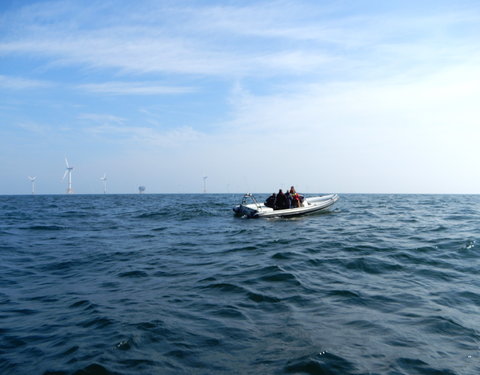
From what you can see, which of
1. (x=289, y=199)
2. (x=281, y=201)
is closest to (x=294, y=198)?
(x=289, y=199)

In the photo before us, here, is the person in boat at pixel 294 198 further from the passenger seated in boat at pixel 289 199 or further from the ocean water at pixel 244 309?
the ocean water at pixel 244 309

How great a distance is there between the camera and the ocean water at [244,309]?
503 cm

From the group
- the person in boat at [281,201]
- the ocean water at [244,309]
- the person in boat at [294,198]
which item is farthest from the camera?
the person in boat at [294,198]

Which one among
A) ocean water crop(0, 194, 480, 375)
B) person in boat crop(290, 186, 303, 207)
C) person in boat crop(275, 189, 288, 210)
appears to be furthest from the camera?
person in boat crop(290, 186, 303, 207)

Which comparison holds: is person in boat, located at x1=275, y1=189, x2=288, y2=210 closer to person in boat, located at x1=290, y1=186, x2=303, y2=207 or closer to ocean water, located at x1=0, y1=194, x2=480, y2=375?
person in boat, located at x1=290, y1=186, x2=303, y2=207

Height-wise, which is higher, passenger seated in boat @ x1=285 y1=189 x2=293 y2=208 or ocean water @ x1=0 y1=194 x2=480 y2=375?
passenger seated in boat @ x1=285 y1=189 x2=293 y2=208

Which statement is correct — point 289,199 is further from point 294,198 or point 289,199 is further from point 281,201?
point 281,201

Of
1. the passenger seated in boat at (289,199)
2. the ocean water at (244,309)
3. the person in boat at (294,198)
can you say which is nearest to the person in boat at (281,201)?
the passenger seated in boat at (289,199)

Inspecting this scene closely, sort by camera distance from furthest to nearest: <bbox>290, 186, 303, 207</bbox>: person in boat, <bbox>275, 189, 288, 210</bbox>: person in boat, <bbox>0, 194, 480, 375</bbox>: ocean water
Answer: <bbox>290, 186, 303, 207</bbox>: person in boat, <bbox>275, 189, 288, 210</bbox>: person in boat, <bbox>0, 194, 480, 375</bbox>: ocean water

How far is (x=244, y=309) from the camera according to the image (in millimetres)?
7074

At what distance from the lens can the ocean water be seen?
503cm

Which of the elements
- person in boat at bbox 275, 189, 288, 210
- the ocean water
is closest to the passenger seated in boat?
person in boat at bbox 275, 189, 288, 210

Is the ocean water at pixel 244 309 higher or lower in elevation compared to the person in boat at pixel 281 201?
lower

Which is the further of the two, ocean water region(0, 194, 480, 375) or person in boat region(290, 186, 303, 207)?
person in boat region(290, 186, 303, 207)
